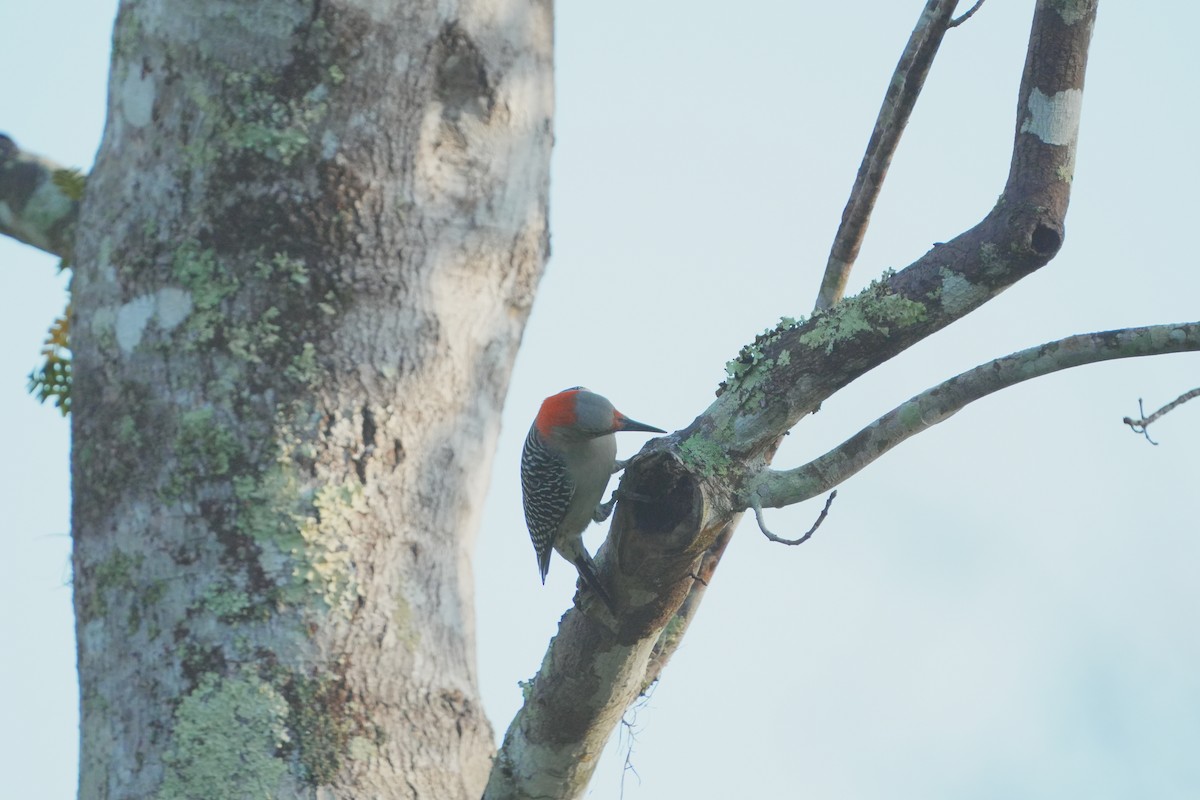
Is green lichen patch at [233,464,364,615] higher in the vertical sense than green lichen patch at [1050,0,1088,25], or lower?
lower

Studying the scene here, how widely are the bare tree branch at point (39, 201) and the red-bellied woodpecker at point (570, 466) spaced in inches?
84.8

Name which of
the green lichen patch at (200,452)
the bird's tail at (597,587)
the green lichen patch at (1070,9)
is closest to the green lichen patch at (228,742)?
the green lichen patch at (200,452)

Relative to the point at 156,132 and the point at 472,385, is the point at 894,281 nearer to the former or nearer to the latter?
the point at 472,385

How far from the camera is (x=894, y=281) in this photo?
2.74 meters

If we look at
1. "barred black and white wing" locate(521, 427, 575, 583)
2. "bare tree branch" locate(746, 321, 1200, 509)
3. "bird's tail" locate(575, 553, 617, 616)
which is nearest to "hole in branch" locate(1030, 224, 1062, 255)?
"bare tree branch" locate(746, 321, 1200, 509)

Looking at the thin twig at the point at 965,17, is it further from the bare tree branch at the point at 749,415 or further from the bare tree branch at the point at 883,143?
the bare tree branch at the point at 749,415

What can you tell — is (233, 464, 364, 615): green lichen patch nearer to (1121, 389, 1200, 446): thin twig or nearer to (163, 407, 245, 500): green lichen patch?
(163, 407, 245, 500): green lichen patch

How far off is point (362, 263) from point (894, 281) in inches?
48.3

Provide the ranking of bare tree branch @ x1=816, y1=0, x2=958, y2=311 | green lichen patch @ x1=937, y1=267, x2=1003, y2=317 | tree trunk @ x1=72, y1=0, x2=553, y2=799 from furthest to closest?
bare tree branch @ x1=816, y1=0, x2=958, y2=311
green lichen patch @ x1=937, y1=267, x2=1003, y2=317
tree trunk @ x1=72, y1=0, x2=553, y2=799

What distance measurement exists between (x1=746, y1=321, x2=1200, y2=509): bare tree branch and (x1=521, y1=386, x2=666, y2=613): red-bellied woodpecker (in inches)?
89.7

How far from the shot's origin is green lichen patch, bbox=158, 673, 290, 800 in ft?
8.20

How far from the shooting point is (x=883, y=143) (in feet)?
12.8

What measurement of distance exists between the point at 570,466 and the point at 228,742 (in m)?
2.76

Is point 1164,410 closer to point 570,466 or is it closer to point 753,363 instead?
point 753,363
